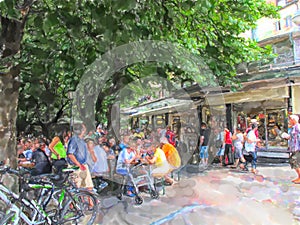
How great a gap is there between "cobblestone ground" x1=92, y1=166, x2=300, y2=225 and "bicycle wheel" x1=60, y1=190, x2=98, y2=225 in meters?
0.23

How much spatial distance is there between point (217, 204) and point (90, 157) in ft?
9.24

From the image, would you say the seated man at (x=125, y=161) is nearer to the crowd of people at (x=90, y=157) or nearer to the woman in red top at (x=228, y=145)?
the crowd of people at (x=90, y=157)

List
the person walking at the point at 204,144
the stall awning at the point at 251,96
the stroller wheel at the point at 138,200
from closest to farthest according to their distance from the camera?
the stroller wheel at the point at 138,200 < the person walking at the point at 204,144 < the stall awning at the point at 251,96

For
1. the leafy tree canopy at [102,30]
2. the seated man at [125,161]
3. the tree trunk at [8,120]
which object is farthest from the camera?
the seated man at [125,161]

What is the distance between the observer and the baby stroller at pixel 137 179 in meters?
7.40

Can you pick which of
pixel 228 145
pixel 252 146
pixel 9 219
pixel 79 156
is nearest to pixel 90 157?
pixel 79 156

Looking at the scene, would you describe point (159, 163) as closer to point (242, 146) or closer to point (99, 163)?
point (99, 163)

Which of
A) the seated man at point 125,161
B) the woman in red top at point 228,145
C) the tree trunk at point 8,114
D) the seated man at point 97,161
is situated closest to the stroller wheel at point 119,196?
the seated man at point 125,161

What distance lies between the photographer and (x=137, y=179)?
7473mm

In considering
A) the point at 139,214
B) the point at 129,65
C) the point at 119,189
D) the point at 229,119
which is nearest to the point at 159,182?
the point at 119,189

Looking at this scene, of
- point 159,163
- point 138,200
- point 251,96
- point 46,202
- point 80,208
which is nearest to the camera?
point 46,202

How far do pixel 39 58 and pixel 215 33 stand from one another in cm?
263

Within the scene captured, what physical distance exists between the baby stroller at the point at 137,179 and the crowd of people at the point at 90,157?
0.12 metres

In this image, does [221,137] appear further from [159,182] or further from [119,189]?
[119,189]
